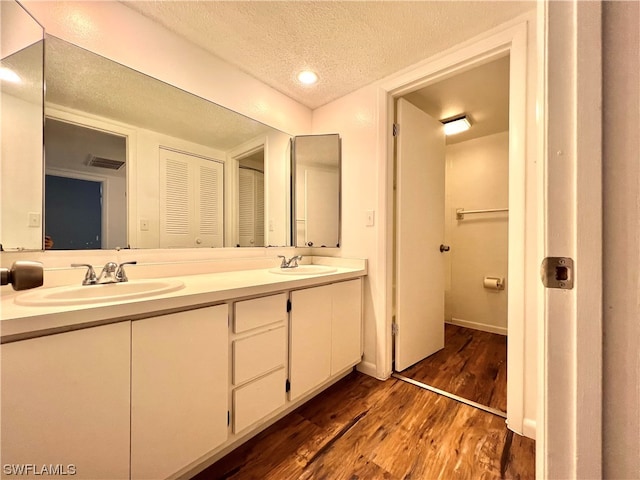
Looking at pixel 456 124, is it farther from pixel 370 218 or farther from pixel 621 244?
pixel 621 244

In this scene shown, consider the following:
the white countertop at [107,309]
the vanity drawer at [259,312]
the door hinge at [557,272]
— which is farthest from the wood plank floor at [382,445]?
the door hinge at [557,272]

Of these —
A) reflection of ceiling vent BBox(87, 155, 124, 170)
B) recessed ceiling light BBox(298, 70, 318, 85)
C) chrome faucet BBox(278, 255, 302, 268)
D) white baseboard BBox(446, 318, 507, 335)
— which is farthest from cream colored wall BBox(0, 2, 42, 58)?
white baseboard BBox(446, 318, 507, 335)

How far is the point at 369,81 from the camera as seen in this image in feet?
6.07

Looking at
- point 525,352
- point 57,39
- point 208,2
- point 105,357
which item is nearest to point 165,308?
point 105,357

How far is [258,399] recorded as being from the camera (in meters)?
1.20

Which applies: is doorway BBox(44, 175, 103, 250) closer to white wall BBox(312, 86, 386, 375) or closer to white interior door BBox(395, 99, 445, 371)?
white wall BBox(312, 86, 386, 375)

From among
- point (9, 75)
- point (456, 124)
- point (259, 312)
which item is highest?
point (456, 124)

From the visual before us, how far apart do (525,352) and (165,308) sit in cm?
170

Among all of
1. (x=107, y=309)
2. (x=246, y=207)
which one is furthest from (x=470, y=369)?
(x=107, y=309)

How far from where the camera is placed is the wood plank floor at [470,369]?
165cm

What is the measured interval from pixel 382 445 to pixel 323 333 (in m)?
0.60

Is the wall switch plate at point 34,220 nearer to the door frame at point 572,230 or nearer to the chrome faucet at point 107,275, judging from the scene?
the chrome faucet at point 107,275

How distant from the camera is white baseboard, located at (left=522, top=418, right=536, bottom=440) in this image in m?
1.28

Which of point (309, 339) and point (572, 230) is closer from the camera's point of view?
point (572, 230)
